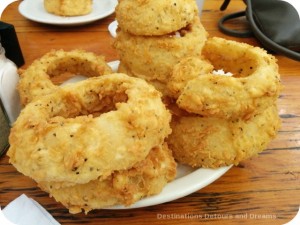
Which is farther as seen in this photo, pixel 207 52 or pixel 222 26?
pixel 222 26

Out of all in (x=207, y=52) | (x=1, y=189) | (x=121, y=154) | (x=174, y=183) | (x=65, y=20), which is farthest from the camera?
(x=65, y=20)

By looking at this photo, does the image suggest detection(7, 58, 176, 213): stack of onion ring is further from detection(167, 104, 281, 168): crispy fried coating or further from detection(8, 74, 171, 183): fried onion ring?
detection(167, 104, 281, 168): crispy fried coating

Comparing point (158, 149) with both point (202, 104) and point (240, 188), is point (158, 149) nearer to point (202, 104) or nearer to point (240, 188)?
point (202, 104)

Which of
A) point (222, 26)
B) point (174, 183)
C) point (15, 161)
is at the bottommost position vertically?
point (222, 26)

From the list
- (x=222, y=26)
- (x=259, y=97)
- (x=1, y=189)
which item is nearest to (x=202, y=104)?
(x=259, y=97)

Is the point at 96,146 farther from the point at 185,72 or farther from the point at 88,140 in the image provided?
the point at 185,72

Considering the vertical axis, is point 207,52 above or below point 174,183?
above

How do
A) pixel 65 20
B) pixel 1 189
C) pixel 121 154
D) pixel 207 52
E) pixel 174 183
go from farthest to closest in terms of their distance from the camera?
1. pixel 65 20
2. pixel 207 52
3. pixel 1 189
4. pixel 174 183
5. pixel 121 154
